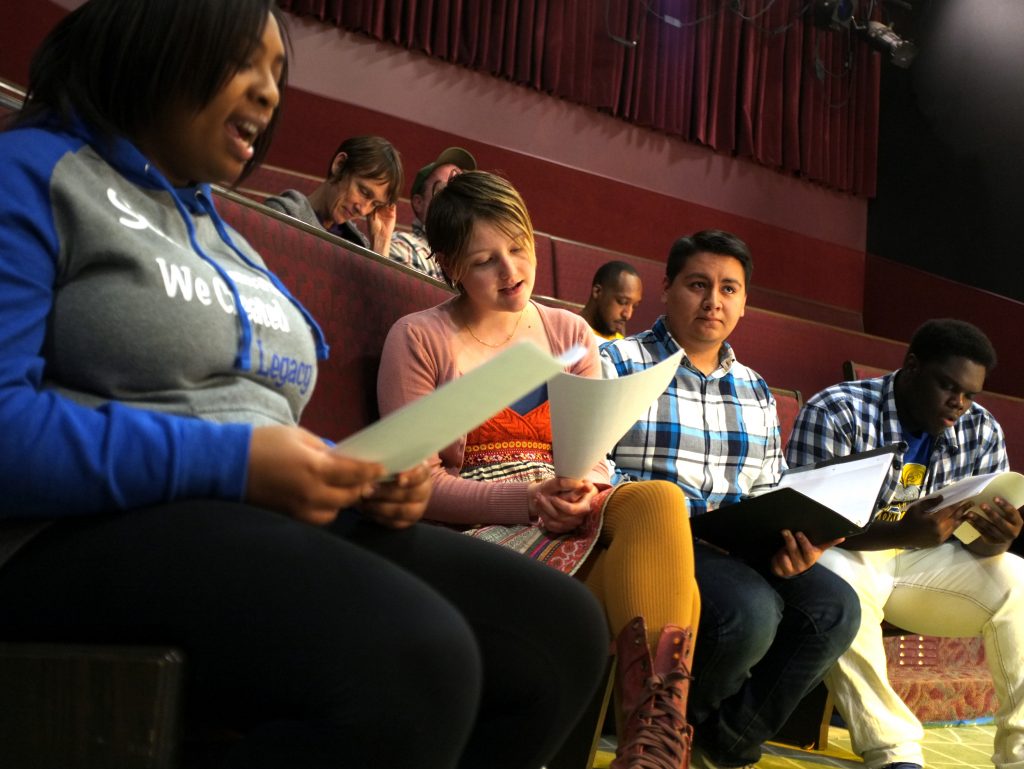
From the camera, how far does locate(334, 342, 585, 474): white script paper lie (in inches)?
21.6

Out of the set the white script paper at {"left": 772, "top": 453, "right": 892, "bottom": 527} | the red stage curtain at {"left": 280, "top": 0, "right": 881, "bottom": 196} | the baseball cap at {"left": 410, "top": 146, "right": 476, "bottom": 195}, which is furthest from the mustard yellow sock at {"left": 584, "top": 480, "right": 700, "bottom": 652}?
the red stage curtain at {"left": 280, "top": 0, "right": 881, "bottom": 196}

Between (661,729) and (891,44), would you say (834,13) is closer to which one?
(891,44)

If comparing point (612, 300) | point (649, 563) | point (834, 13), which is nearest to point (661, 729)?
point (649, 563)

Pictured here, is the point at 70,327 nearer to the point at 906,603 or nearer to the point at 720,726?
the point at 720,726

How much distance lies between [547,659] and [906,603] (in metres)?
1.24

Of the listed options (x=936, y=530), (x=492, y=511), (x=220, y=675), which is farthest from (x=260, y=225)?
(x=936, y=530)

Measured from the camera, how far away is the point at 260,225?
3.54ft

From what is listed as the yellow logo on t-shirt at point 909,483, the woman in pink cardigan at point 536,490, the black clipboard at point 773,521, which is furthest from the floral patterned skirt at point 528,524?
the yellow logo on t-shirt at point 909,483

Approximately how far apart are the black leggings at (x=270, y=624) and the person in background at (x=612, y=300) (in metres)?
2.36

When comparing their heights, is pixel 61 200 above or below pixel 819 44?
below

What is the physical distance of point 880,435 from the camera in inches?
76.0

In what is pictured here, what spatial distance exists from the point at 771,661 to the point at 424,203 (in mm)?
1304

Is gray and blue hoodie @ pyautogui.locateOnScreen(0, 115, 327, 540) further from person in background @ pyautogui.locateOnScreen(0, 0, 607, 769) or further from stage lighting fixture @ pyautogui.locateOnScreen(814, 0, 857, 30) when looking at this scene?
stage lighting fixture @ pyautogui.locateOnScreen(814, 0, 857, 30)

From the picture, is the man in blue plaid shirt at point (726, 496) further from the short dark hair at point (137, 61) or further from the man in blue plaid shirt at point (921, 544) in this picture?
the short dark hair at point (137, 61)
